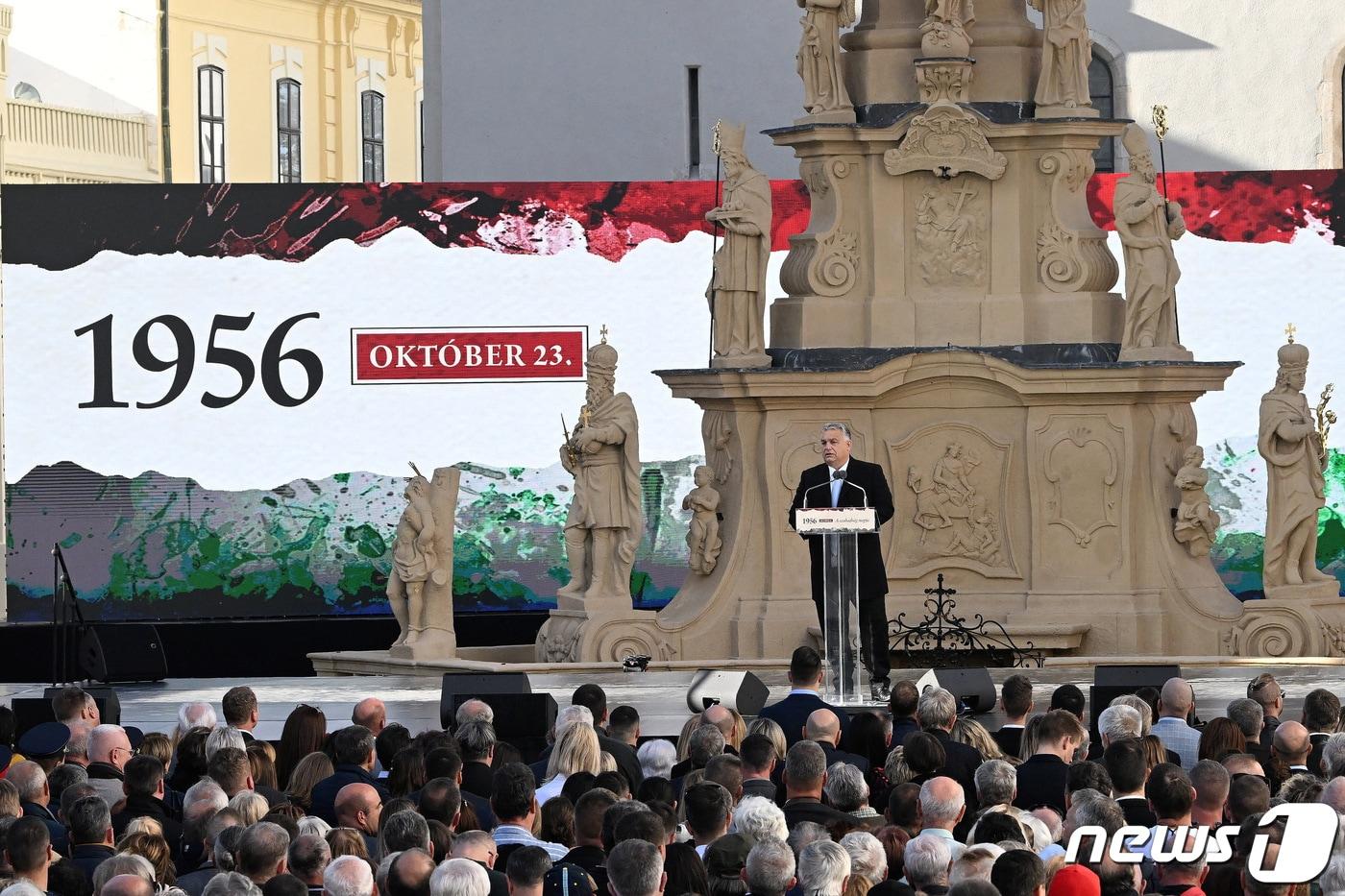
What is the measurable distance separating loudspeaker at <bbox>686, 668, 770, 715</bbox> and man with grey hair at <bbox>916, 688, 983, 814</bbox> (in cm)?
154

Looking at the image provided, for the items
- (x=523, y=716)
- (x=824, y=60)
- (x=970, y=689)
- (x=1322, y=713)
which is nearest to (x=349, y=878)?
(x=1322, y=713)

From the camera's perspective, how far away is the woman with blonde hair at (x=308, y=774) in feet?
35.7

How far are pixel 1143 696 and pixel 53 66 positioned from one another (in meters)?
33.4

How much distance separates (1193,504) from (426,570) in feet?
16.4

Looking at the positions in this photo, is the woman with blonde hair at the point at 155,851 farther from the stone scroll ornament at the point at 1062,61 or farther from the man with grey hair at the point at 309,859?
the stone scroll ornament at the point at 1062,61

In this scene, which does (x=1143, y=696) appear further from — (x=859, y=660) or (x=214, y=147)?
(x=214, y=147)

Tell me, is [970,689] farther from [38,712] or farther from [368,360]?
[368,360]

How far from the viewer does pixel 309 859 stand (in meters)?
8.64

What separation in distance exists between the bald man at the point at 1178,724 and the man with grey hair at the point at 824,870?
11.0ft

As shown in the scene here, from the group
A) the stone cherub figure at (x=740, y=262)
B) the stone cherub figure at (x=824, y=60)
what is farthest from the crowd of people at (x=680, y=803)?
the stone cherub figure at (x=824, y=60)

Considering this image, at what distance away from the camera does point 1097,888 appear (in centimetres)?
816

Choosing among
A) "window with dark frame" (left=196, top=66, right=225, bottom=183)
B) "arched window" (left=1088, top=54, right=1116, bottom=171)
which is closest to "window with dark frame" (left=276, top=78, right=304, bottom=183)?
"window with dark frame" (left=196, top=66, right=225, bottom=183)

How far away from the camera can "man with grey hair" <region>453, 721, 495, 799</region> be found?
11.4 metres

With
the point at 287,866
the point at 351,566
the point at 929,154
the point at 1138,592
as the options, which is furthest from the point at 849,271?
the point at 287,866
